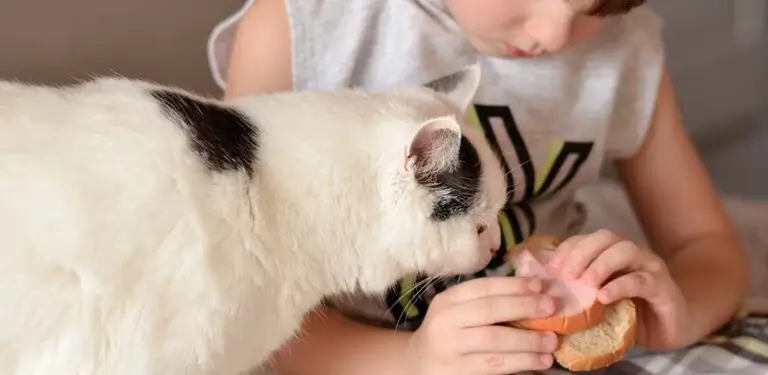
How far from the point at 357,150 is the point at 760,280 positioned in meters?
0.68

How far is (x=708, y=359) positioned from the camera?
0.81m

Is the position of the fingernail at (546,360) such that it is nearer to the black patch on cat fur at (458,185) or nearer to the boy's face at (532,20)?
the black patch on cat fur at (458,185)

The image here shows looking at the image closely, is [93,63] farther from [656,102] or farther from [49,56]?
[656,102]

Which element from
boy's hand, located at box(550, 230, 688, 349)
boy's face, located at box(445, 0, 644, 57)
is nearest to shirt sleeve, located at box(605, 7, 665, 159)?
boy's face, located at box(445, 0, 644, 57)

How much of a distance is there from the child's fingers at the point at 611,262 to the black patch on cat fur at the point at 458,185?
0.42 ft

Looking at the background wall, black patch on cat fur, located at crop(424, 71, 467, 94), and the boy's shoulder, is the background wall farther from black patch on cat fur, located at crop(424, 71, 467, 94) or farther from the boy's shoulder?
black patch on cat fur, located at crop(424, 71, 467, 94)

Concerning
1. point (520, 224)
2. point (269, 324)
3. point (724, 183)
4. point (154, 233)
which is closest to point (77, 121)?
point (154, 233)

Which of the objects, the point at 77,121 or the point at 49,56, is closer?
the point at 77,121

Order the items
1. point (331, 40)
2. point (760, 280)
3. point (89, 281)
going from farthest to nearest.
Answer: point (760, 280) → point (331, 40) → point (89, 281)

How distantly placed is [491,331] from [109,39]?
0.55 m

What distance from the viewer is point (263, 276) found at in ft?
2.05

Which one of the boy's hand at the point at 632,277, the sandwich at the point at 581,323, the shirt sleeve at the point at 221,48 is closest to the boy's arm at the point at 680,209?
the boy's hand at the point at 632,277

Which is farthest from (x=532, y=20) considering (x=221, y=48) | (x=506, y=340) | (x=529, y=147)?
(x=221, y=48)

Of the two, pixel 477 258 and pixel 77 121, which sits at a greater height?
pixel 77 121
